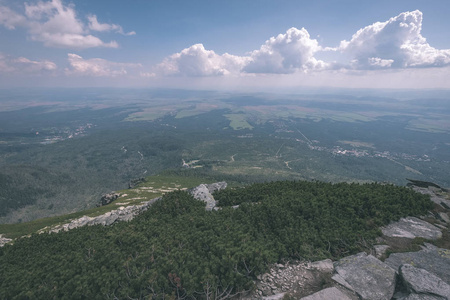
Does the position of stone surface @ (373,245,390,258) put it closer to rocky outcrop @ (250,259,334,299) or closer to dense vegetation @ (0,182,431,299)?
dense vegetation @ (0,182,431,299)

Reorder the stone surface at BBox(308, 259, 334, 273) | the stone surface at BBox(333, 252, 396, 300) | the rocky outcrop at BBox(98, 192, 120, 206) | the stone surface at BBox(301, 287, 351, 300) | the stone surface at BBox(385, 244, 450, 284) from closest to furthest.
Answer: the stone surface at BBox(301, 287, 351, 300) → the stone surface at BBox(333, 252, 396, 300) → the stone surface at BBox(385, 244, 450, 284) → the stone surface at BBox(308, 259, 334, 273) → the rocky outcrop at BBox(98, 192, 120, 206)

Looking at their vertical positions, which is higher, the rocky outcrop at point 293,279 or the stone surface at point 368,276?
the stone surface at point 368,276

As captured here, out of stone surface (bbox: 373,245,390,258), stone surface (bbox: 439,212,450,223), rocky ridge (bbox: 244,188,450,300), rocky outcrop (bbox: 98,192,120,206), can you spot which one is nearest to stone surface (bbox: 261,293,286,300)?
rocky ridge (bbox: 244,188,450,300)

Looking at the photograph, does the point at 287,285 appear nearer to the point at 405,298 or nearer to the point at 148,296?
the point at 405,298

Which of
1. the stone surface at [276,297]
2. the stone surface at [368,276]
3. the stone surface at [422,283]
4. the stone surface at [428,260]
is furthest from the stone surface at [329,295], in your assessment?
the stone surface at [428,260]

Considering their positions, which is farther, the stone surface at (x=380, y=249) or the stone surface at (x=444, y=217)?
the stone surface at (x=444, y=217)

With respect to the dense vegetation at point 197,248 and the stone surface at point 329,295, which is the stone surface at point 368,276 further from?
the dense vegetation at point 197,248
